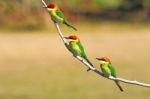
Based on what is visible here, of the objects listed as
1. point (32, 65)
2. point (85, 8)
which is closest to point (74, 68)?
point (32, 65)

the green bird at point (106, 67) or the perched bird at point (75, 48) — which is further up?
the perched bird at point (75, 48)

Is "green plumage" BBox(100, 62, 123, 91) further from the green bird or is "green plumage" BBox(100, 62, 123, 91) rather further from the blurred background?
the blurred background

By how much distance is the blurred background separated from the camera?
30.4ft

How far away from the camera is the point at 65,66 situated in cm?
1125

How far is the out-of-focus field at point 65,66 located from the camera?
9047 millimetres

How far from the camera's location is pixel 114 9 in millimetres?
18578

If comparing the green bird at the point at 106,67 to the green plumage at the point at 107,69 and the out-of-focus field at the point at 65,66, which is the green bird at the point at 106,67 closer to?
the green plumage at the point at 107,69

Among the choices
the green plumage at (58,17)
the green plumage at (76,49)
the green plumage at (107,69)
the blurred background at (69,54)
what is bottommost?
the blurred background at (69,54)

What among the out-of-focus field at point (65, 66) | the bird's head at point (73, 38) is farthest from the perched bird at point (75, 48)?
the out-of-focus field at point (65, 66)

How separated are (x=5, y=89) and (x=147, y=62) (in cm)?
310

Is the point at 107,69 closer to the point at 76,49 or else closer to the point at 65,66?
the point at 76,49

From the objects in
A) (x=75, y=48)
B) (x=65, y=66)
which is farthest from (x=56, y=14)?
(x=65, y=66)

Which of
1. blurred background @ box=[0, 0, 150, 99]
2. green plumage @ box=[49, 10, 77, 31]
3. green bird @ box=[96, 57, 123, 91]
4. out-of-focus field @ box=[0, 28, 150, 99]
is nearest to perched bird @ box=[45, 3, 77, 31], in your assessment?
green plumage @ box=[49, 10, 77, 31]

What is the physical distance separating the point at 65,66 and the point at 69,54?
111cm
